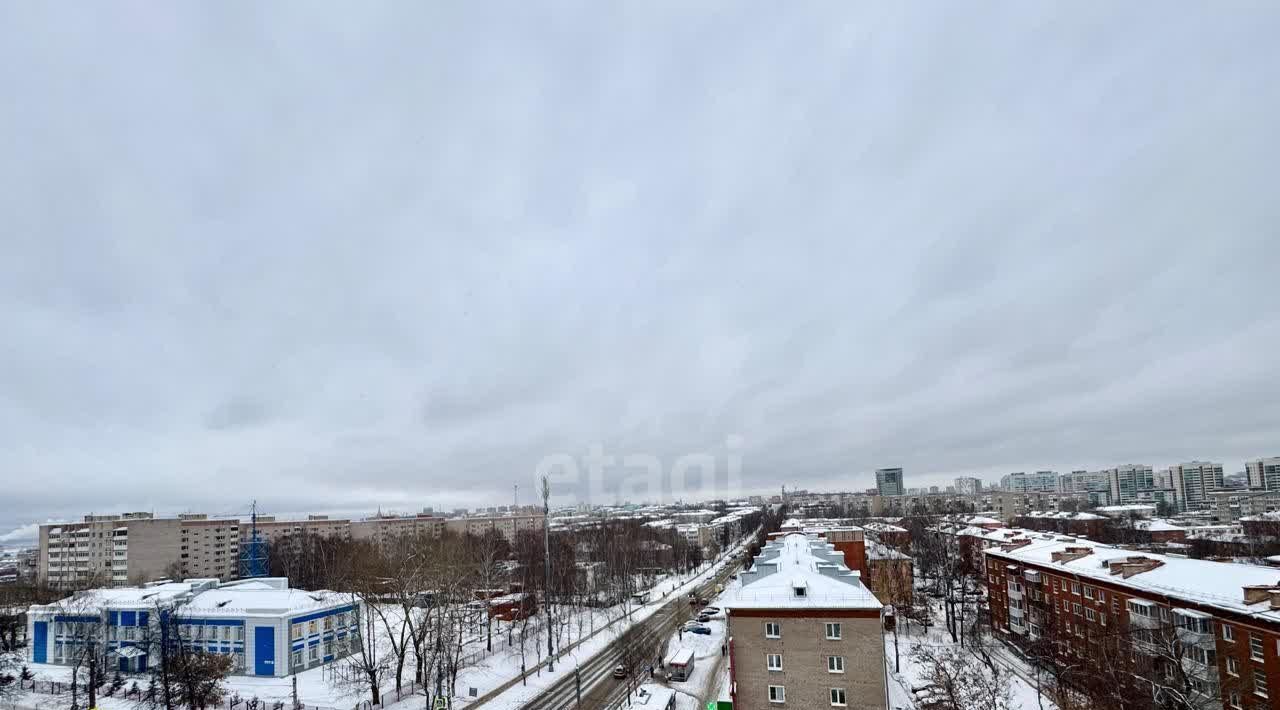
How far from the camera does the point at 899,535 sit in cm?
7788

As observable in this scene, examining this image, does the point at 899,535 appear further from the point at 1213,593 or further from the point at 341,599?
the point at 341,599

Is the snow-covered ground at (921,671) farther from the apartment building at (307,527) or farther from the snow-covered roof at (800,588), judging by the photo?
the apartment building at (307,527)

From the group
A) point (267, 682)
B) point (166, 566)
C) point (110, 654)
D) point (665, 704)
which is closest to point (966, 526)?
point (665, 704)

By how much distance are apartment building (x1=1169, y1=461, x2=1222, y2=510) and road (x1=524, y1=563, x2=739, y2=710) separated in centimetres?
19889

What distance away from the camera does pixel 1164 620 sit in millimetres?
29312

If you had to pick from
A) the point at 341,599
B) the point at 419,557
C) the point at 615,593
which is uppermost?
the point at 419,557

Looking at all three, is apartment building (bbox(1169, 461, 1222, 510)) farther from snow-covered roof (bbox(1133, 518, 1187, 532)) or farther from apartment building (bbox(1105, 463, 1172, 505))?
snow-covered roof (bbox(1133, 518, 1187, 532))

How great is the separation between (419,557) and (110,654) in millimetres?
22775

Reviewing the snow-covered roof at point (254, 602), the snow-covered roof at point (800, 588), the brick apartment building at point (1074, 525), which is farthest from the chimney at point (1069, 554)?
the brick apartment building at point (1074, 525)

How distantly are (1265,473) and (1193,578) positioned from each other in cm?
20418

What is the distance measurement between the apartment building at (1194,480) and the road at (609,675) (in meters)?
199

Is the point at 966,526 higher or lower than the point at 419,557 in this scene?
lower

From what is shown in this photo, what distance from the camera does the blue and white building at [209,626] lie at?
37.7m

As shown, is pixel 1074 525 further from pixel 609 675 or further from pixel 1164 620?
pixel 609 675
